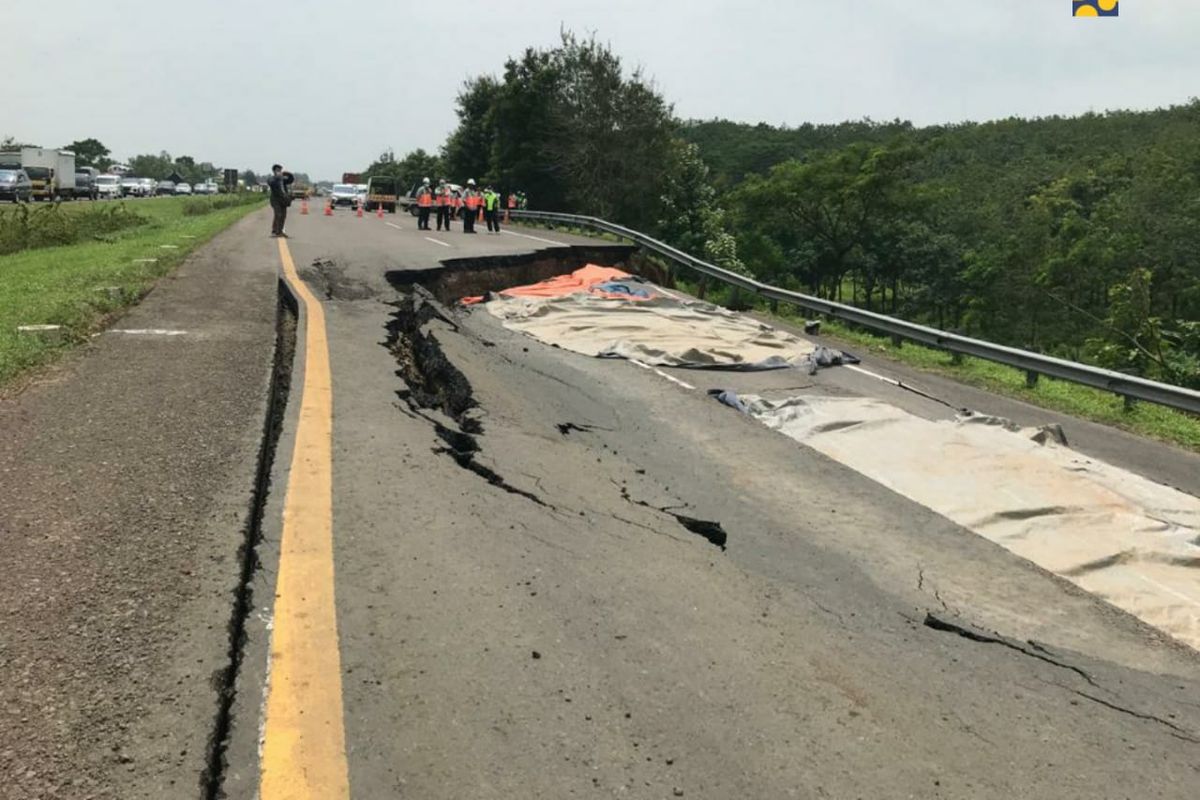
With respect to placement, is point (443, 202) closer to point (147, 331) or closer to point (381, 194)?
point (381, 194)

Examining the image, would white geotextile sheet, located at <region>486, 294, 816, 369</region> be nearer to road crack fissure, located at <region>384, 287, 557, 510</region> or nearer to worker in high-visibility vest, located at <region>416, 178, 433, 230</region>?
road crack fissure, located at <region>384, 287, 557, 510</region>

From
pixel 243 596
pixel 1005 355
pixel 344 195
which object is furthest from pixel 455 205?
pixel 243 596

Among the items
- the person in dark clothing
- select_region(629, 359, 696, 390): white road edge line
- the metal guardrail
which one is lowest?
select_region(629, 359, 696, 390): white road edge line

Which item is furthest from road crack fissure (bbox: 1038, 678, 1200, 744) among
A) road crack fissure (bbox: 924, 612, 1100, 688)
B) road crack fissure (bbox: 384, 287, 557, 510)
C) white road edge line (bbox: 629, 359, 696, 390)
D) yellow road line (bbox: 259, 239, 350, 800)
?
white road edge line (bbox: 629, 359, 696, 390)

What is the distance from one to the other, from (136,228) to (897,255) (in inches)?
1604

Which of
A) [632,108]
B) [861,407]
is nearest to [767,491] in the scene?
[861,407]

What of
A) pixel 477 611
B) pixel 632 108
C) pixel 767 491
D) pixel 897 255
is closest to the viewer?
pixel 477 611

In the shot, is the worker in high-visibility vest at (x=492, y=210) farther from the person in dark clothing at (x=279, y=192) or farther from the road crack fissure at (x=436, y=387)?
the road crack fissure at (x=436, y=387)

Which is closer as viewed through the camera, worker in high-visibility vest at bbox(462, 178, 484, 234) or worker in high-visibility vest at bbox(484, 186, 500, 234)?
worker in high-visibility vest at bbox(462, 178, 484, 234)

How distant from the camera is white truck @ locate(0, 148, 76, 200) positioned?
4774 cm

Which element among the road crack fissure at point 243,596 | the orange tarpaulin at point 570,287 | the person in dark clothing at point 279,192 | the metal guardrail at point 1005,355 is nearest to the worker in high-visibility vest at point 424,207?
the person in dark clothing at point 279,192

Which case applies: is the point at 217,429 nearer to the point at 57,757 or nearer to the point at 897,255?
the point at 57,757

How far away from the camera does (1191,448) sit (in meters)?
8.64

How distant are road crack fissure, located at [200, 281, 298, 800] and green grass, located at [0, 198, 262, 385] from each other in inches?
76.1
